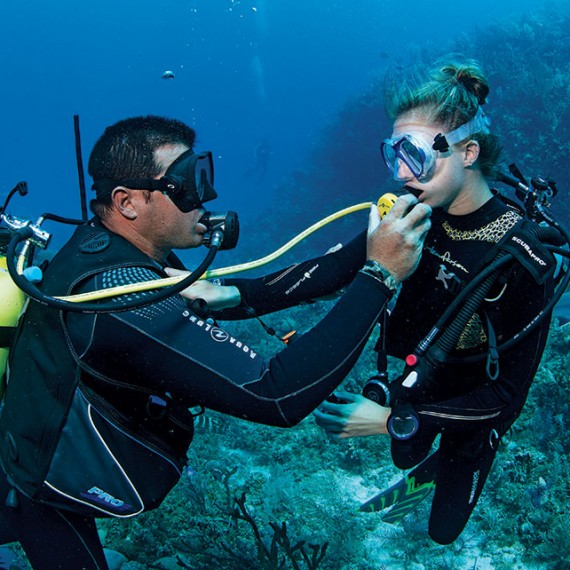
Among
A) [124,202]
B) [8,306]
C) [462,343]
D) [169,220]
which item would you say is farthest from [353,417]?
[8,306]

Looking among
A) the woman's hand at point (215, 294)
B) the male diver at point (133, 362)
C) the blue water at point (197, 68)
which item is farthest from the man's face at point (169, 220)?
the blue water at point (197, 68)

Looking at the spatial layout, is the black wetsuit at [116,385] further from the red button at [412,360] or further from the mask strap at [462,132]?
the mask strap at [462,132]

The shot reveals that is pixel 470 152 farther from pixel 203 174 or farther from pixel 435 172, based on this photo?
pixel 203 174

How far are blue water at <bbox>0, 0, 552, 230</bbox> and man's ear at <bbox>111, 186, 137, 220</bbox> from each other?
2508 inches

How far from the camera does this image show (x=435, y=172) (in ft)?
8.94

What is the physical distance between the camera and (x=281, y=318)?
1241 centimetres

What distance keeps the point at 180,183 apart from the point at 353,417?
5.82 ft

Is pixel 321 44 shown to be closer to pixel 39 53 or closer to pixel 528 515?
pixel 528 515

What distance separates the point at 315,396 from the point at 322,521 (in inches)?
163

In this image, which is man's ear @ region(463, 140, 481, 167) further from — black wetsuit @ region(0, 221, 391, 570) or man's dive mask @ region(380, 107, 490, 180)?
black wetsuit @ region(0, 221, 391, 570)

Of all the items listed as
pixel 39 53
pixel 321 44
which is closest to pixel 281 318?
pixel 321 44

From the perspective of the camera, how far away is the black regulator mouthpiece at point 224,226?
89.3 inches

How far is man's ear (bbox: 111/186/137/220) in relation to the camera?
2.23 metres

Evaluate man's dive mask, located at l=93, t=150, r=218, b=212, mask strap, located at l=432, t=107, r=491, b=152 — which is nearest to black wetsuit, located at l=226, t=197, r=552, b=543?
mask strap, located at l=432, t=107, r=491, b=152
